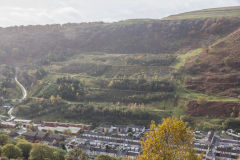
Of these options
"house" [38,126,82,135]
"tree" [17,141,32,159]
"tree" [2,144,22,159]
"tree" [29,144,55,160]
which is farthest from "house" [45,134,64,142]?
"tree" [2,144,22,159]

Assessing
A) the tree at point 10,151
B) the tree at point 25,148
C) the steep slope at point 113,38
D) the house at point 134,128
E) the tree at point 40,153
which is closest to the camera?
the tree at point 10,151

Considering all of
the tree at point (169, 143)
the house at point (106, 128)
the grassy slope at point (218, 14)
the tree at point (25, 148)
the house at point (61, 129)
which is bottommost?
the house at point (61, 129)

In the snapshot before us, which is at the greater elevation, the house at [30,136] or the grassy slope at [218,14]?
the grassy slope at [218,14]

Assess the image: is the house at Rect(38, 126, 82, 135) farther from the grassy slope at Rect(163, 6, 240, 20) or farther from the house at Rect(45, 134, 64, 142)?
the grassy slope at Rect(163, 6, 240, 20)

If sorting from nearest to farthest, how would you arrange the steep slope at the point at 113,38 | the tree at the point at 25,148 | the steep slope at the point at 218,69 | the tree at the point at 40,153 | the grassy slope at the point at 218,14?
the tree at the point at 40,153 → the tree at the point at 25,148 → the steep slope at the point at 218,69 → the steep slope at the point at 113,38 → the grassy slope at the point at 218,14

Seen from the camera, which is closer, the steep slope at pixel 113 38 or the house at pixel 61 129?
the house at pixel 61 129

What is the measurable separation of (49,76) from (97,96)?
2937 centimetres

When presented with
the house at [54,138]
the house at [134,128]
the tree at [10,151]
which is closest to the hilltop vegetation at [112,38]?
the house at [54,138]

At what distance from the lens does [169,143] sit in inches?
687

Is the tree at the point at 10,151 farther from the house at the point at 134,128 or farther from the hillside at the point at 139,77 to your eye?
the hillside at the point at 139,77

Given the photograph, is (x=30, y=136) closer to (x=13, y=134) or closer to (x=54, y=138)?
(x=13, y=134)

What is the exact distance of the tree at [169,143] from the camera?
17.0m

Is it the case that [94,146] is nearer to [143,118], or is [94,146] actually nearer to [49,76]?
[143,118]

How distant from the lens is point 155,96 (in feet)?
234
